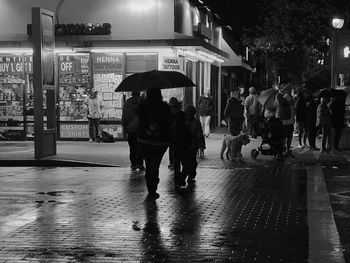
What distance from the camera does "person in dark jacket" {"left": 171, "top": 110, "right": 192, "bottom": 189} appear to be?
11.6 meters

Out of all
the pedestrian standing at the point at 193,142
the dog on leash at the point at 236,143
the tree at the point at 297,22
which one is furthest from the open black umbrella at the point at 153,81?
the tree at the point at 297,22

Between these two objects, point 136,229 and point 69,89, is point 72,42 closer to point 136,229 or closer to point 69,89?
point 69,89

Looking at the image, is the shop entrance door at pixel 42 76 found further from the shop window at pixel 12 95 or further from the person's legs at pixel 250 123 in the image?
the person's legs at pixel 250 123

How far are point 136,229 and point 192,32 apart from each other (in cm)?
1704

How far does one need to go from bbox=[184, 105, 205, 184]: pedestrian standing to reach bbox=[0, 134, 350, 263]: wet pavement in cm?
28

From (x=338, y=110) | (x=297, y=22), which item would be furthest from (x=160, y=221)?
(x=297, y=22)

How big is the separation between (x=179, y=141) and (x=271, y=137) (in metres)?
5.54

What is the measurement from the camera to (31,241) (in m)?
7.45

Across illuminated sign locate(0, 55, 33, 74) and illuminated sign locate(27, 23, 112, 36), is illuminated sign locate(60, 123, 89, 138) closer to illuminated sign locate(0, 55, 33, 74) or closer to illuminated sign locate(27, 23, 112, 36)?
illuminated sign locate(0, 55, 33, 74)

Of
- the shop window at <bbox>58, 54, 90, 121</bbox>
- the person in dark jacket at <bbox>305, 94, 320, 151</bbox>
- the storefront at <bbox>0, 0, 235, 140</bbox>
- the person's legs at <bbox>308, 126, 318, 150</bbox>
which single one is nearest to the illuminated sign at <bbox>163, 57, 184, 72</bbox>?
the storefront at <bbox>0, 0, 235, 140</bbox>

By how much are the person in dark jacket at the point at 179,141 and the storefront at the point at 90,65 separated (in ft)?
30.0

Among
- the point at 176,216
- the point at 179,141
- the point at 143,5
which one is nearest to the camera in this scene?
the point at 176,216

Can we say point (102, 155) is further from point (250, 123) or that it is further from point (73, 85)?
point (250, 123)

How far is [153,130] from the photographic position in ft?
34.0
